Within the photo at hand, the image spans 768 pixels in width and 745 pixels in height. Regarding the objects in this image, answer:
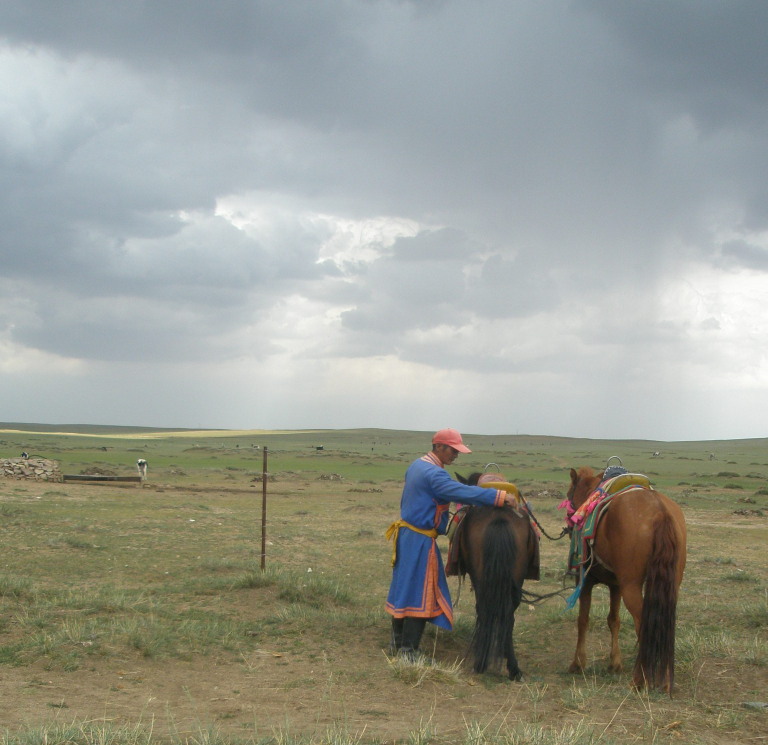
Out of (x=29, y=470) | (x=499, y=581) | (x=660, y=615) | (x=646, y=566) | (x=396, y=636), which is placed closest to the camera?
(x=660, y=615)

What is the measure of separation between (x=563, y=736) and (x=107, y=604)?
5.23m

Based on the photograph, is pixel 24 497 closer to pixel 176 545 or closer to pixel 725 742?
pixel 176 545

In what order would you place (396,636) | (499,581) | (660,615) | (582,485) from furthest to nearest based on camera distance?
(582,485) < (396,636) < (499,581) < (660,615)

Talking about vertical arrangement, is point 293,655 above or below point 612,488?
below

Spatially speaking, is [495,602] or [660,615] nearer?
[660,615]

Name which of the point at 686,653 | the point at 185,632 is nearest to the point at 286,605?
the point at 185,632

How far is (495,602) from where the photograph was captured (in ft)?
19.2

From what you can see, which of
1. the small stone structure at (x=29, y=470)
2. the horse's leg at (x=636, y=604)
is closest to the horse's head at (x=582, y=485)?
the horse's leg at (x=636, y=604)

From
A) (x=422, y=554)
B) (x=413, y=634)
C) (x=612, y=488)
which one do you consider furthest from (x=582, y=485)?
(x=413, y=634)

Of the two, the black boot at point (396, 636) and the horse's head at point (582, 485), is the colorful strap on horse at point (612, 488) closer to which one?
the horse's head at point (582, 485)

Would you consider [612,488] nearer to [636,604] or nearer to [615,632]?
[636,604]

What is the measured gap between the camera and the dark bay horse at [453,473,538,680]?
5.82m

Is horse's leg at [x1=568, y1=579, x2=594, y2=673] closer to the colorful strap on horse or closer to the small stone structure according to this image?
the colorful strap on horse

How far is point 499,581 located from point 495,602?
18cm
